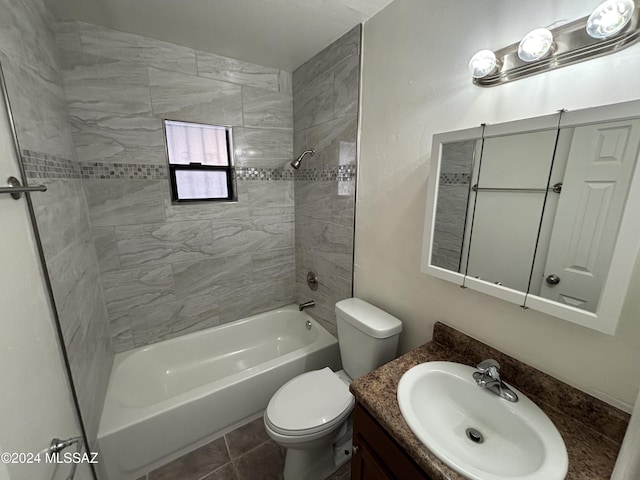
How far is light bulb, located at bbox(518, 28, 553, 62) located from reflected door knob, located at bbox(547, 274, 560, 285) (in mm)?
678

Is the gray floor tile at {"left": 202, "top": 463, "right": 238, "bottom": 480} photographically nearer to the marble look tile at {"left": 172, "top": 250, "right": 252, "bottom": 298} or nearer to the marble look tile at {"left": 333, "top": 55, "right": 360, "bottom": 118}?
the marble look tile at {"left": 172, "top": 250, "right": 252, "bottom": 298}

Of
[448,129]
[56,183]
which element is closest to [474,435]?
[448,129]

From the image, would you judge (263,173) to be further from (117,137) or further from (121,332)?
(121,332)

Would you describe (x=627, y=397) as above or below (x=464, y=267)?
below

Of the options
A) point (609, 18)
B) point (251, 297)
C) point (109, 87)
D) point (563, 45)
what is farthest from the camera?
point (251, 297)

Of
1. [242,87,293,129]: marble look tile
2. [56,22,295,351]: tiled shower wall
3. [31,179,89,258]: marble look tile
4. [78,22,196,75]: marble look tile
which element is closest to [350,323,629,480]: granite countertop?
[31,179,89,258]: marble look tile

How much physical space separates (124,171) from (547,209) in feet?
7.22

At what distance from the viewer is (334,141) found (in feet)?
5.70

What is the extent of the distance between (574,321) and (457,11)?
1197mm

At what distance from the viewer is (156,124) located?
5.63 feet

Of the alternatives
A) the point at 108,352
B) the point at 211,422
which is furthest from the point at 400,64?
the point at 108,352

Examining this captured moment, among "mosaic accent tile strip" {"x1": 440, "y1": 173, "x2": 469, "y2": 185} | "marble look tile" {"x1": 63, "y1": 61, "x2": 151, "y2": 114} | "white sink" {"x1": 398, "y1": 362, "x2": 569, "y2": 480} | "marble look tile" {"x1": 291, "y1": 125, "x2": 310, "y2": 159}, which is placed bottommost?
"white sink" {"x1": 398, "y1": 362, "x2": 569, "y2": 480}

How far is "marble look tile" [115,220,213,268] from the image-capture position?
1747 millimetres

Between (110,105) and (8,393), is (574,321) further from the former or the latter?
(110,105)
